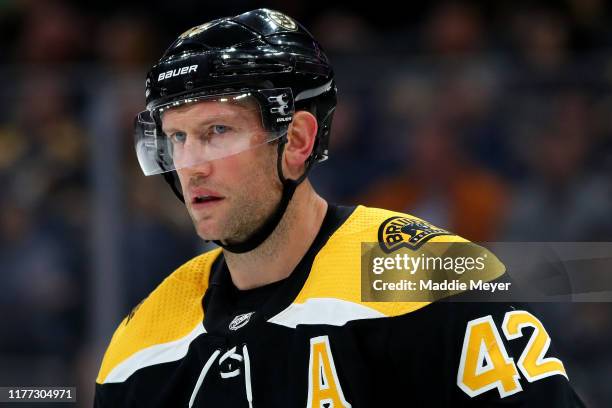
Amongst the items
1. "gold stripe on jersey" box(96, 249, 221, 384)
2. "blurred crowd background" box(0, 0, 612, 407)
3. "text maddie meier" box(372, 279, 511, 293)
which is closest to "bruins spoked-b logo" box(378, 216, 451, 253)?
"text maddie meier" box(372, 279, 511, 293)

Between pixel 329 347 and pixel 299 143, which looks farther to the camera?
pixel 299 143

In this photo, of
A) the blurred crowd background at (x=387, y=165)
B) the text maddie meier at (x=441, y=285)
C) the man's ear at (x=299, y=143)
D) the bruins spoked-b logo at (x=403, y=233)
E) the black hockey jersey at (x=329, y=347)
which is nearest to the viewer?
the black hockey jersey at (x=329, y=347)

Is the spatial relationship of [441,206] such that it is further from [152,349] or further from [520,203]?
[152,349]

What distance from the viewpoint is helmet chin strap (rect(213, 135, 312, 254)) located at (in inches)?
101

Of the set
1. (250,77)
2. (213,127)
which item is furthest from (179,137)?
(250,77)

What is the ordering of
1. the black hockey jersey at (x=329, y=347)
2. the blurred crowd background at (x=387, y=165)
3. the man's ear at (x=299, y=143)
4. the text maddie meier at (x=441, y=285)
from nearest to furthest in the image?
the black hockey jersey at (x=329, y=347), the text maddie meier at (x=441, y=285), the man's ear at (x=299, y=143), the blurred crowd background at (x=387, y=165)

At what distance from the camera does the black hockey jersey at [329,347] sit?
7.30 feet

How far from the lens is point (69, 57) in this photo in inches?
244

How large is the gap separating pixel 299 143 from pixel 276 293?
1.31 ft

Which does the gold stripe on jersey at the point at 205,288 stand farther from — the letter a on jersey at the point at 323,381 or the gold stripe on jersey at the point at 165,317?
the letter a on jersey at the point at 323,381

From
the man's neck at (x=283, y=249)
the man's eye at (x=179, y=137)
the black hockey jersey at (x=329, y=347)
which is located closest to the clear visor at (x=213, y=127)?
the man's eye at (x=179, y=137)

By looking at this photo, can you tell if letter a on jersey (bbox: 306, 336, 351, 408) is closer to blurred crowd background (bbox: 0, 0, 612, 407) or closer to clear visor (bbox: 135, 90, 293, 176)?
clear visor (bbox: 135, 90, 293, 176)

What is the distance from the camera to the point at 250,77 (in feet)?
8.28

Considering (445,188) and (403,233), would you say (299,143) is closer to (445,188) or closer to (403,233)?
(403,233)
